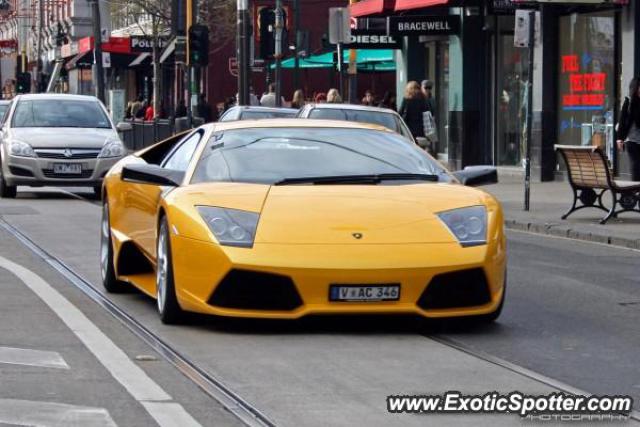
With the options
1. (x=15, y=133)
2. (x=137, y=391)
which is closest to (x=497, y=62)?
(x=15, y=133)

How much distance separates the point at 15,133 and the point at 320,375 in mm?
17637

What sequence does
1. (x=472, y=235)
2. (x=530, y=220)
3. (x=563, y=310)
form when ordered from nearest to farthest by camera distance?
(x=472, y=235), (x=563, y=310), (x=530, y=220)

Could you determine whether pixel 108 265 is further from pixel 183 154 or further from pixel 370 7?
pixel 370 7

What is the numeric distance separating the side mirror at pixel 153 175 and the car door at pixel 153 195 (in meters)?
0.08

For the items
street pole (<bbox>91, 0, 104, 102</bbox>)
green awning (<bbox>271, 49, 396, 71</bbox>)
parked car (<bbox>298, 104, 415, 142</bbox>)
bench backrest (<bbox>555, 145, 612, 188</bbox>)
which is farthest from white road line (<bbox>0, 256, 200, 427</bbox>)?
street pole (<bbox>91, 0, 104, 102</bbox>)

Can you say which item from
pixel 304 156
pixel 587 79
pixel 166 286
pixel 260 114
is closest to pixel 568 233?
pixel 260 114

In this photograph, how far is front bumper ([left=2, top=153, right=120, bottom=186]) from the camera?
2420cm

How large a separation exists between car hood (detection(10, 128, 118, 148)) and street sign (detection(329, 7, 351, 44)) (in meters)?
6.37

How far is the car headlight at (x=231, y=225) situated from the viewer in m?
9.20

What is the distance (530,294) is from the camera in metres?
11.9

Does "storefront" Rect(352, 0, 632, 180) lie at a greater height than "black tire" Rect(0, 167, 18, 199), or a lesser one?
greater

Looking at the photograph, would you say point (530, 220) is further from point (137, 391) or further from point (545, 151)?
point (137, 391)

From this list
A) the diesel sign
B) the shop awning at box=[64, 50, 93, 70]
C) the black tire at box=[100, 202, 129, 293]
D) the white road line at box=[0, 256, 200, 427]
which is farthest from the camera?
the shop awning at box=[64, 50, 93, 70]

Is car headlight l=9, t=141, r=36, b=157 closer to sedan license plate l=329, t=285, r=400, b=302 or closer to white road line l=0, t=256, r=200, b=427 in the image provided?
white road line l=0, t=256, r=200, b=427
